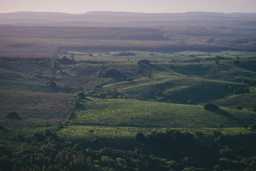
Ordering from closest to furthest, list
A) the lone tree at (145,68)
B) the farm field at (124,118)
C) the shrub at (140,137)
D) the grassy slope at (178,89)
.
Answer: the farm field at (124,118) → the shrub at (140,137) → the grassy slope at (178,89) → the lone tree at (145,68)

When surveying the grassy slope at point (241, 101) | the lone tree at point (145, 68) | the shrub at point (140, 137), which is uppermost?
the lone tree at point (145, 68)

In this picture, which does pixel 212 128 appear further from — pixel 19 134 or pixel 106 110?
pixel 19 134

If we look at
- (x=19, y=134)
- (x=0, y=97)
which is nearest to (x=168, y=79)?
(x=0, y=97)

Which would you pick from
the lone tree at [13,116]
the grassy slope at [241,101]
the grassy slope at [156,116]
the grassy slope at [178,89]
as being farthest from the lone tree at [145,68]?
the lone tree at [13,116]

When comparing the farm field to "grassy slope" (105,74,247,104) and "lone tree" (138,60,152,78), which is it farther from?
"lone tree" (138,60,152,78)

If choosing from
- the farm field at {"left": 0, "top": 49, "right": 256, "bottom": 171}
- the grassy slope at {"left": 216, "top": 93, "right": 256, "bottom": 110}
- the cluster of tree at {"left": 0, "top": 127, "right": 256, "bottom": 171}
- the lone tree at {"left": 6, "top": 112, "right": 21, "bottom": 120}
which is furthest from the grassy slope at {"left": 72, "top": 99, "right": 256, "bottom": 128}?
the lone tree at {"left": 6, "top": 112, "right": 21, "bottom": 120}

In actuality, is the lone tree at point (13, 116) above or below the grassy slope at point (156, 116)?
above

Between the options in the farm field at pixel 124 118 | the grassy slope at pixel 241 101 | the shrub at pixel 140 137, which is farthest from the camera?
the grassy slope at pixel 241 101

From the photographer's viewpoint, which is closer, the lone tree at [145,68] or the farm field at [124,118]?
the farm field at [124,118]

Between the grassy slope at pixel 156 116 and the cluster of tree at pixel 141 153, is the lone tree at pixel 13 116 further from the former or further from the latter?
the cluster of tree at pixel 141 153

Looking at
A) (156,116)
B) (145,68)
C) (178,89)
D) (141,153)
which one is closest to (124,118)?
(156,116)
